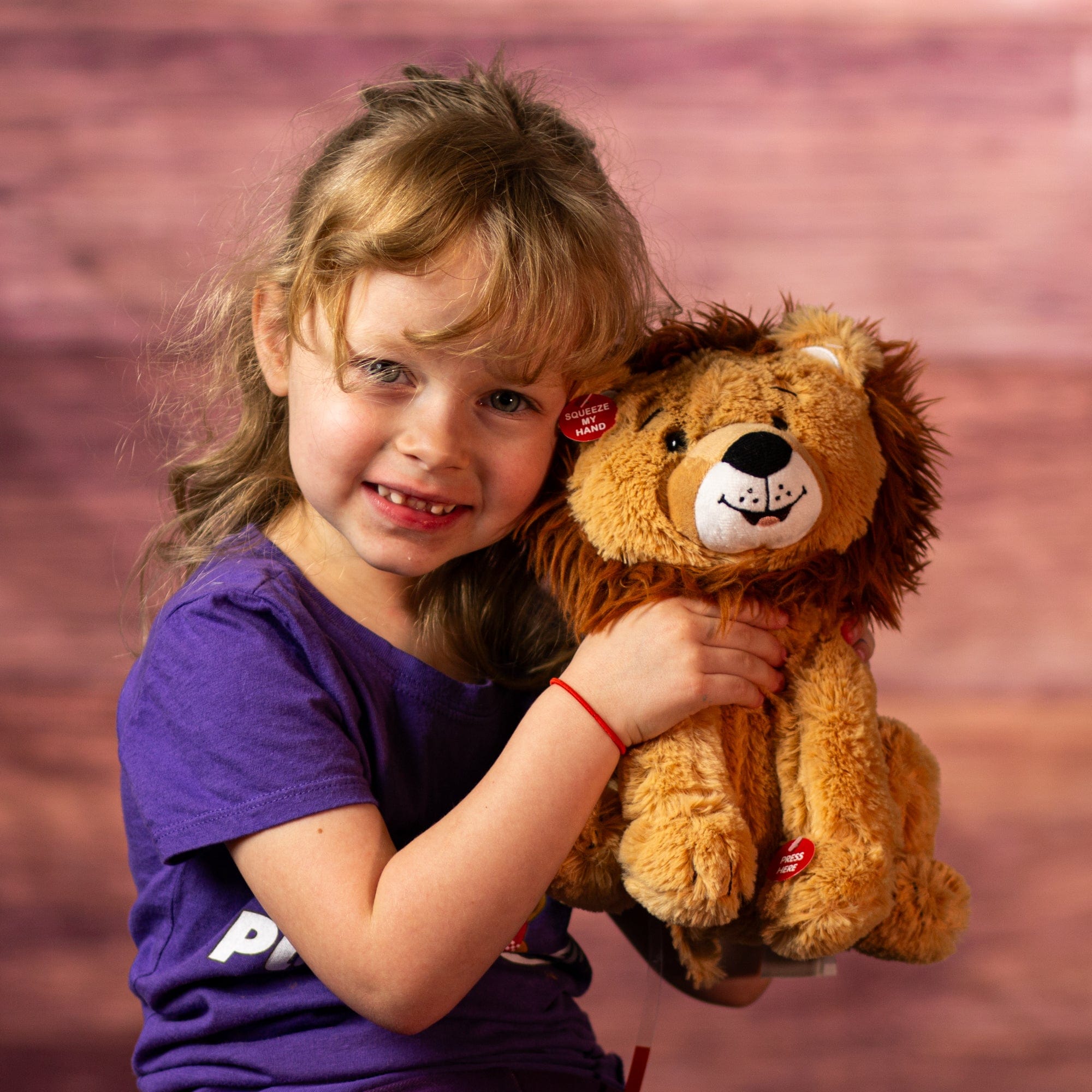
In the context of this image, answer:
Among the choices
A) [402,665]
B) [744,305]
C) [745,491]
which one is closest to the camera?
[745,491]

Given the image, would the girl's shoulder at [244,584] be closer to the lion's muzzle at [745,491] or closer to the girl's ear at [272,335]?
the girl's ear at [272,335]

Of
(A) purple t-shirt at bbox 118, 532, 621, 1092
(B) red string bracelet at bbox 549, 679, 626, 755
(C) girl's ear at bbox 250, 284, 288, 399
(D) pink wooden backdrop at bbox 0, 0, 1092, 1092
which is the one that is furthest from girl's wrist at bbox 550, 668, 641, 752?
(D) pink wooden backdrop at bbox 0, 0, 1092, 1092

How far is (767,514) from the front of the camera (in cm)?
52

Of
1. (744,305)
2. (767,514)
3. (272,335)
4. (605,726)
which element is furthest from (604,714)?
(744,305)

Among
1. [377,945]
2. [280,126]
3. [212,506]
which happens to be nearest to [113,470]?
[280,126]

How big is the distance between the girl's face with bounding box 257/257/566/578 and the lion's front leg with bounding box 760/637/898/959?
0.53 feet

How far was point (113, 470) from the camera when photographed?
3.85ft

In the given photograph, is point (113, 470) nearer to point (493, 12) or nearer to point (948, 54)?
point (493, 12)

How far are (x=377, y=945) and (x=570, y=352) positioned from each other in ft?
0.89

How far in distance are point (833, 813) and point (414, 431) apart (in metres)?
0.25

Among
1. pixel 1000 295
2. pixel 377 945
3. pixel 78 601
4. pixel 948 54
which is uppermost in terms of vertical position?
pixel 948 54

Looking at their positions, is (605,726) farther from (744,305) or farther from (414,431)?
(744,305)

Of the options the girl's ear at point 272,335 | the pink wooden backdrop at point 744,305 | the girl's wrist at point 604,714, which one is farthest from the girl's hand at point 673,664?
the pink wooden backdrop at point 744,305

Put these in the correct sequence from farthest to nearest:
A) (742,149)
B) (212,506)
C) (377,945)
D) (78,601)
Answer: (742,149) → (78,601) → (212,506) → (377,945)
